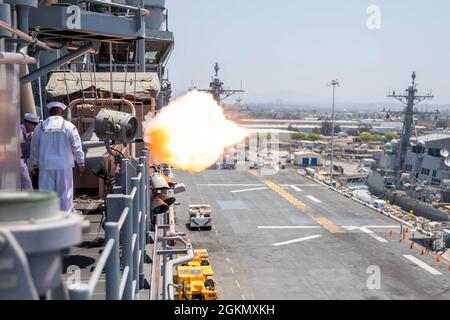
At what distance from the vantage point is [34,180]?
705 centimetres

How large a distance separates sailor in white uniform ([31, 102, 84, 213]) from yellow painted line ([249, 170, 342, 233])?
27342mm

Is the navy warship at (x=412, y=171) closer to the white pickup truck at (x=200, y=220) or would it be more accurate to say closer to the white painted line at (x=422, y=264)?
the white painted line at (x=422, y=264)

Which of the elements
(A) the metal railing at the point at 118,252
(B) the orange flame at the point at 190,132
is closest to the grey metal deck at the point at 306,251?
(B) the orange flame at the point at 190,132

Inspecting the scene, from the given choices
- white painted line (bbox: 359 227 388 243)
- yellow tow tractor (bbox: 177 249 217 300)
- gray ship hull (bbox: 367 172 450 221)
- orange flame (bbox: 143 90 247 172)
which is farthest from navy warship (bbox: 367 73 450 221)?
orange flame (bbox: 143 90 247 172)

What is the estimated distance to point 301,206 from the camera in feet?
127

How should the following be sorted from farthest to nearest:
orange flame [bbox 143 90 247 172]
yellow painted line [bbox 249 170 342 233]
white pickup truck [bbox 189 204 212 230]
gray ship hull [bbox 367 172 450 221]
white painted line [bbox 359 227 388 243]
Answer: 1. gray ship hull [bbox 367 172 450 221]
2. yellow painted line [bbox 249 170 342 233]
3. white pickup truck [bbox 189 204 212 230]
4. white painted line [bbox 359 227 388 243]
5. orange flame [bbox 143 90 247 172]

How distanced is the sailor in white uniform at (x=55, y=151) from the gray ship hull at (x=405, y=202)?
3789 cm

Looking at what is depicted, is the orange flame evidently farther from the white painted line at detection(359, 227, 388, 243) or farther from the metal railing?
the white painted line at detection(359, 227, 388, 243)

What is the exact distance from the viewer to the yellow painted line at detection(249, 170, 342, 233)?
3256 centimetres

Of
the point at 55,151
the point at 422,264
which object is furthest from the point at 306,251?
the point at 55,151

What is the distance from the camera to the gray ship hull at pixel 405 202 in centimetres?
3994
